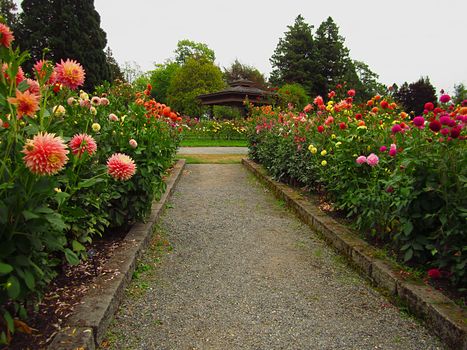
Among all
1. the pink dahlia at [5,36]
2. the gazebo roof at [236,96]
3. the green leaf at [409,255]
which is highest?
the gazebo roof at [236,96]

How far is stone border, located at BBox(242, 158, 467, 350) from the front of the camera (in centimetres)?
200

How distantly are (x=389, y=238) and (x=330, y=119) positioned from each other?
180 centimetres

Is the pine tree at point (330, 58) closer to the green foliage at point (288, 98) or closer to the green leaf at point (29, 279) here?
the green foliage at point (288, 98)

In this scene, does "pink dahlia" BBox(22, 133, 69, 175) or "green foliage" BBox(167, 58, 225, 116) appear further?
"green foliage" BBox(167, 58, 225, 116)

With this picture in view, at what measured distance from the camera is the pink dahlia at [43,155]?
4.16ft

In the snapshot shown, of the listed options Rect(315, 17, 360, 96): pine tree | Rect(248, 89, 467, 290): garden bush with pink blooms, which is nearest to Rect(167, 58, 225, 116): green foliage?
Rect(315, 17, 360, 96): pine tree

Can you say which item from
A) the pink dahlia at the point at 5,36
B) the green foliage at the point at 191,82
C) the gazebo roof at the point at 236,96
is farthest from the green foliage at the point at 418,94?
the pink dahlia at the point at 5,36

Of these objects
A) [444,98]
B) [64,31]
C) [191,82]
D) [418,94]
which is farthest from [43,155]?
[191,82]

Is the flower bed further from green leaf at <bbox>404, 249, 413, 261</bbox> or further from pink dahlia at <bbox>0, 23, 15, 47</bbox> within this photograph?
pink dahlia at <bbox>0, 23, 15, 47</bbox>

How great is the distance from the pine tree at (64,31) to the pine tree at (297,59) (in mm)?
21976

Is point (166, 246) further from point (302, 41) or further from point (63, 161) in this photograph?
point (302, 41)

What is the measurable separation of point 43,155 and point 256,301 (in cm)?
174

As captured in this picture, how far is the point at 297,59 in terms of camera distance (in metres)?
40.0

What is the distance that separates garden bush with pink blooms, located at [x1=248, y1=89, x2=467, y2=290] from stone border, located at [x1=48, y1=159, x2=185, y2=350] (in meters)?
1.89
